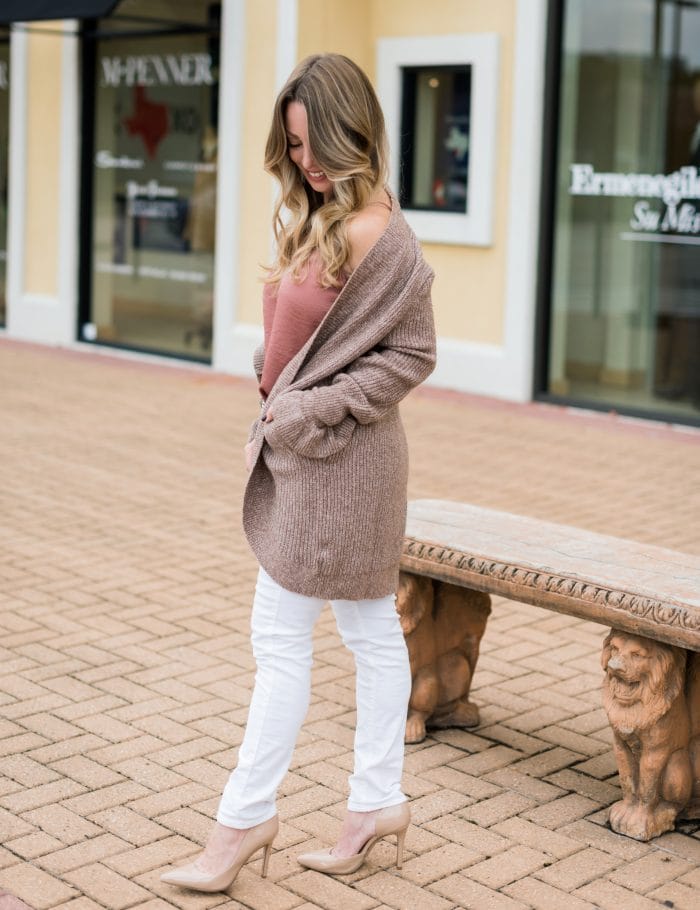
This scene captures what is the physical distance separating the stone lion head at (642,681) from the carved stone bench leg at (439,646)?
0.75 meters

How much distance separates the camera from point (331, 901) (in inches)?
134

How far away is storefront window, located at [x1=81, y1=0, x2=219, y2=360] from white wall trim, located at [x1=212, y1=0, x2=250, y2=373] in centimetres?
46

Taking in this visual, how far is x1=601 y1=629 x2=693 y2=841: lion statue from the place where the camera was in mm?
3750

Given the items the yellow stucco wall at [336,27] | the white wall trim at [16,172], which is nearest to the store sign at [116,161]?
the white wall trim at [16,172]

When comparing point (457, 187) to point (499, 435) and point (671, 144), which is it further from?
point (499, 435)

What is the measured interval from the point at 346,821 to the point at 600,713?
1.41 metres

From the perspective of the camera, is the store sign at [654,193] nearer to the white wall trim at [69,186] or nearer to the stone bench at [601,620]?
the white wall trim at [69,186]

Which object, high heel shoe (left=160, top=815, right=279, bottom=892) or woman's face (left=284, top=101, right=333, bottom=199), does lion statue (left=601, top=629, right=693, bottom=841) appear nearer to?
high heel shoe (left=160, top=815, right=279, bottom=892)

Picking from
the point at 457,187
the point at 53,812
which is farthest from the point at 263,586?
the point at 457,187

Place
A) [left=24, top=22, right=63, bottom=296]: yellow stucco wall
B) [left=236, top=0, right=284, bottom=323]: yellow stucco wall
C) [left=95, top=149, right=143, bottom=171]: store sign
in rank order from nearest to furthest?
[left=236, top=0, right=284, bottom=323]: yellow stucco wall
[left=95, top=149, right=143, bottom=171]: store sign
[left=24, top=22, right=63, bottom=296]: yellow stucco wall

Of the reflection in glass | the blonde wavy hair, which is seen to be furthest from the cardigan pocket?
the reflection in glass

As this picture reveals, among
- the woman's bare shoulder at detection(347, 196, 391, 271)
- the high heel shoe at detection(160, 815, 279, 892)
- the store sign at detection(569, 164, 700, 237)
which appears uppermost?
the store sign at detection(569, 164, 700, 237)

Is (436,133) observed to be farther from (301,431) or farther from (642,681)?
(301,431)

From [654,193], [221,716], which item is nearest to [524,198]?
[654,193]
